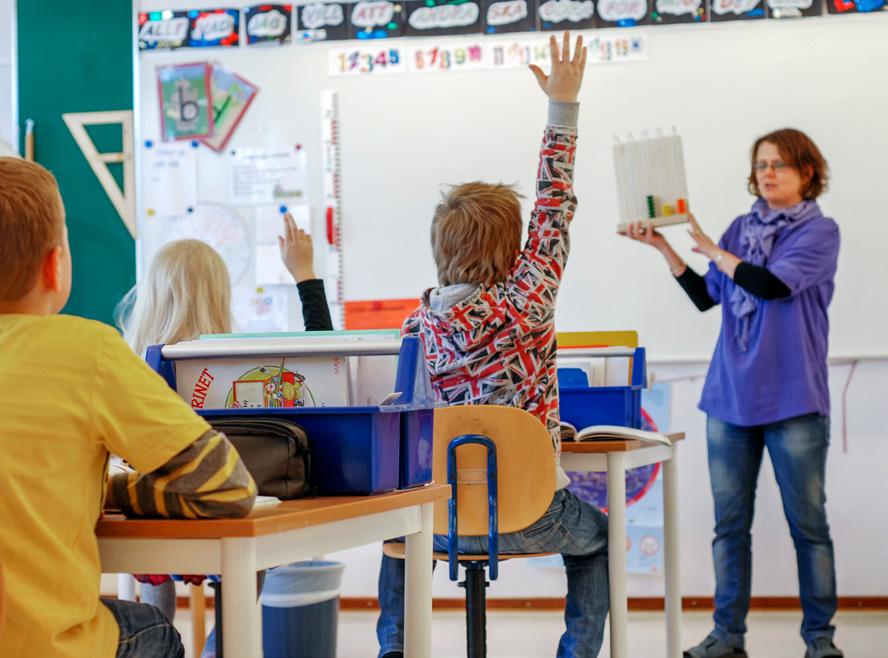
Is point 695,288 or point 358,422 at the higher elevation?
point 695,288

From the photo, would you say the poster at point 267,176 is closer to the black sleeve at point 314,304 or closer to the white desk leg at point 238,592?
the black sleeve at point 314,304

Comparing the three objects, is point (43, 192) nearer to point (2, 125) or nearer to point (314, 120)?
point (314, 120)

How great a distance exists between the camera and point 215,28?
4332mm

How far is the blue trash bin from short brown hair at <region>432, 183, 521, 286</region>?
1233 mm

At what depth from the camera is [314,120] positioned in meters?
4.28

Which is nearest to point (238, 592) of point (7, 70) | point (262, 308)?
point (262, 308)

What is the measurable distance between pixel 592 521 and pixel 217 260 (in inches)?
45.4

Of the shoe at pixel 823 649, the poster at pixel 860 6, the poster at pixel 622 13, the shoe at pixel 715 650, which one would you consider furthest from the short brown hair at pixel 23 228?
the poster at pixel 860 6

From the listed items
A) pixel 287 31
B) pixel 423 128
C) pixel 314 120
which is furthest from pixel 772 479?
pixel 287 31

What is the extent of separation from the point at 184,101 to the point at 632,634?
256 cm

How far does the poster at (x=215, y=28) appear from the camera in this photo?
4324 mm

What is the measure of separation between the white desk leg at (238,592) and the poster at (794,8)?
3.38m

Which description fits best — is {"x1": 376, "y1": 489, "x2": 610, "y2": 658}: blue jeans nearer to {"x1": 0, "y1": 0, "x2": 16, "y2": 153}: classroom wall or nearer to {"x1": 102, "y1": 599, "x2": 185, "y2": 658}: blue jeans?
{"x1": 102, "y1": 599, "x2": 185, "y2": 658}: blue jeans

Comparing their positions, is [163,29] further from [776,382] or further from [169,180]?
[776,382]
